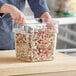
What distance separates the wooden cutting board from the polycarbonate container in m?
0.03

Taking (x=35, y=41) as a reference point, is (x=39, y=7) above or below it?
above

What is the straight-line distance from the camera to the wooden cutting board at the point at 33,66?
978mm

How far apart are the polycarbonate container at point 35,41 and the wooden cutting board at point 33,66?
1.1 inches

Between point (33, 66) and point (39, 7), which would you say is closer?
point (33, 66)

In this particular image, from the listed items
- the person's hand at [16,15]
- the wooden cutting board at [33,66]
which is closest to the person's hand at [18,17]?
the person's hand at [16,15]

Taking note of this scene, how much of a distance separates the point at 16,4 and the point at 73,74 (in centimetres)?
43

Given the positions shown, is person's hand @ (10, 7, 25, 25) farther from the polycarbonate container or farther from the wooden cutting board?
the wooden cutting board

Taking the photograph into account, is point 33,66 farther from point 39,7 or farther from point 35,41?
point 39,7

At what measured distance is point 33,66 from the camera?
1.00 m

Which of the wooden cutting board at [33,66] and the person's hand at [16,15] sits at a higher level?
the person's hand at [16,15]

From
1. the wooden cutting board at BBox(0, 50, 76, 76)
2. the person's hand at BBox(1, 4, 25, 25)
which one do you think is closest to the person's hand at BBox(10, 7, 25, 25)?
the person's hand at BBox(1, 4, 25, 25)

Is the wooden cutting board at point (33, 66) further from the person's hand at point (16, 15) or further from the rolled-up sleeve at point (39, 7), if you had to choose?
the rolled-up sleeve at point (39, 7)

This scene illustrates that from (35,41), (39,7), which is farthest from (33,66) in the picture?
(39,7)

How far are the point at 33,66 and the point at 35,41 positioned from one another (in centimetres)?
10
